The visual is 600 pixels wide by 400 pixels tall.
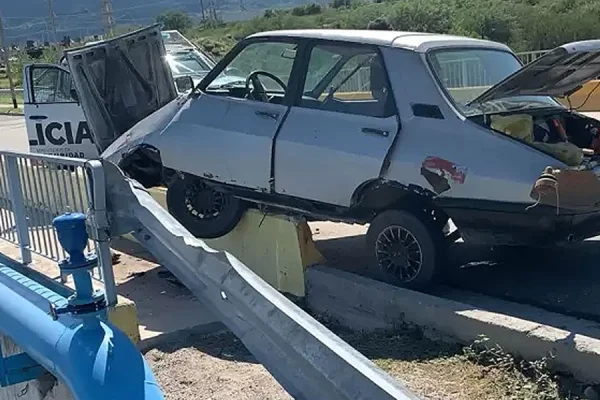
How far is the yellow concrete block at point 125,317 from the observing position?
16.3 ft

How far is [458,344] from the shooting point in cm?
524

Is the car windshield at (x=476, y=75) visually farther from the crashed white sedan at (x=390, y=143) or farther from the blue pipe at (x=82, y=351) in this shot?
the blue pipe at (x=82, y=351)

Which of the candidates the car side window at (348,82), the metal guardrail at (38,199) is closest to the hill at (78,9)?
the car side window at (348,82)

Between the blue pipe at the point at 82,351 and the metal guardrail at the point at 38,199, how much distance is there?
0.56 meters

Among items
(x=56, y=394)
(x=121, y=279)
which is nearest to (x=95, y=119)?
(x=121, y=279)

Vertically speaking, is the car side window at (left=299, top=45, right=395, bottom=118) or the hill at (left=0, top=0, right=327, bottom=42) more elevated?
the car side window at (left=299, top=45, right=395, bottom=118)

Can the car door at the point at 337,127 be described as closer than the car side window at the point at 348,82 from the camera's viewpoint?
Yes

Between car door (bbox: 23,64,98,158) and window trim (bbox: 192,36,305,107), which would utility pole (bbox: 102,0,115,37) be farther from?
window trim (bbox: 192,36,305,107)

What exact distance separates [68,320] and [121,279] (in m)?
3.77

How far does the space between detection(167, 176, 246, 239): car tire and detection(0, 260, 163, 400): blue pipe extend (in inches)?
106

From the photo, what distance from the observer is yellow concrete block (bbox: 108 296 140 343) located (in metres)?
4.97

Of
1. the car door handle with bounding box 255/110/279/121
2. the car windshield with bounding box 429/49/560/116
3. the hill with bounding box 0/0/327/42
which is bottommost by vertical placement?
the hill with bounding box 0/0/327/42

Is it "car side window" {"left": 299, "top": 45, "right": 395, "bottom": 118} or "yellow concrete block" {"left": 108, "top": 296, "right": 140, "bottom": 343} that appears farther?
"car side window" {"left": 299, "top": 45, "right": 395, "bottom": 118}

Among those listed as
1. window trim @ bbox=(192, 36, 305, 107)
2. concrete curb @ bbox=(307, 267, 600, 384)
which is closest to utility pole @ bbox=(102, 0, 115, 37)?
window trim @ bbox=(192, 36, 305, 107)
